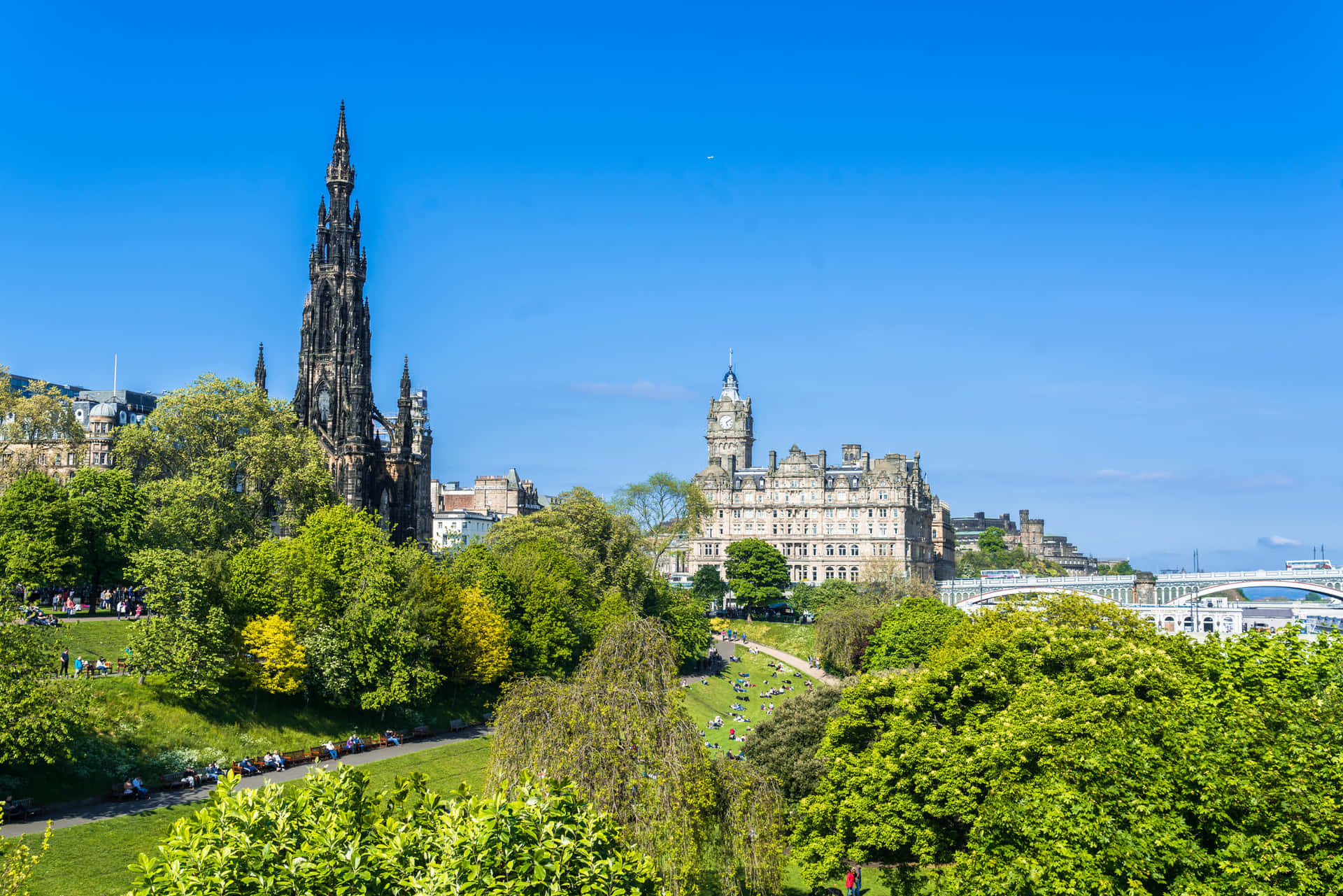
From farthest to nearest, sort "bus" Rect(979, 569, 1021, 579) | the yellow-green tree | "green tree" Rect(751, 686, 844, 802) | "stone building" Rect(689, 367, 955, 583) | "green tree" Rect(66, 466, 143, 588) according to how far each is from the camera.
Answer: "stone building" Rect(689, 367, 955, 583) → "bus" Rect(979, 569, 1021, 579) → "green tree" Rect(66, 466, 143, 588) → the yellow-green tree → "green tree" Rect(751, 686, 844, 802)

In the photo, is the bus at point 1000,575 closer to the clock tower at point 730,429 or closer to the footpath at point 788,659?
the footpath at point 788,659

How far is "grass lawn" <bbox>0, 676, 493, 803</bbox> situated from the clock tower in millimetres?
132093

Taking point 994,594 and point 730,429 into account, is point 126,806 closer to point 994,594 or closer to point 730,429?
point 994,594

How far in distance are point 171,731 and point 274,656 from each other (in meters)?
6.19

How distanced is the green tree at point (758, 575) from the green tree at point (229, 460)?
58.6m

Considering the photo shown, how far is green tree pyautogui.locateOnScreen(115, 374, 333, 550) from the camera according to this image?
233ft

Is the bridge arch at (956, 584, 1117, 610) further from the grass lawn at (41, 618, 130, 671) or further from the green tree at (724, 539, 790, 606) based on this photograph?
the grass lawn at (41, 618, 130, 671)

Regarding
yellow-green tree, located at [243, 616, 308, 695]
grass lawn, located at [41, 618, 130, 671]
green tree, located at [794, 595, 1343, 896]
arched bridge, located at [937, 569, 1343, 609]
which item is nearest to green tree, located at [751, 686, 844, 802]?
green tree, located at [794, 595, 1343, 896]

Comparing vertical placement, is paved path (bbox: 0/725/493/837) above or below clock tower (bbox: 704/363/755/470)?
below

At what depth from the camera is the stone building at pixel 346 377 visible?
91125 millimetres

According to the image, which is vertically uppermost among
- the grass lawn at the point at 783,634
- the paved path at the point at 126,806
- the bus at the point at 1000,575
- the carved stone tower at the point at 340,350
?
the carved stone tower at the point at 340,350

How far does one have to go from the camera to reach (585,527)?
295ft

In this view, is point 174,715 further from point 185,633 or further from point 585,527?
point 585,527

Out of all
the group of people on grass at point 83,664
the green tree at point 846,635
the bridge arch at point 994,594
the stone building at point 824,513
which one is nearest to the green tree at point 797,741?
the group of people on grass at point 83,664
